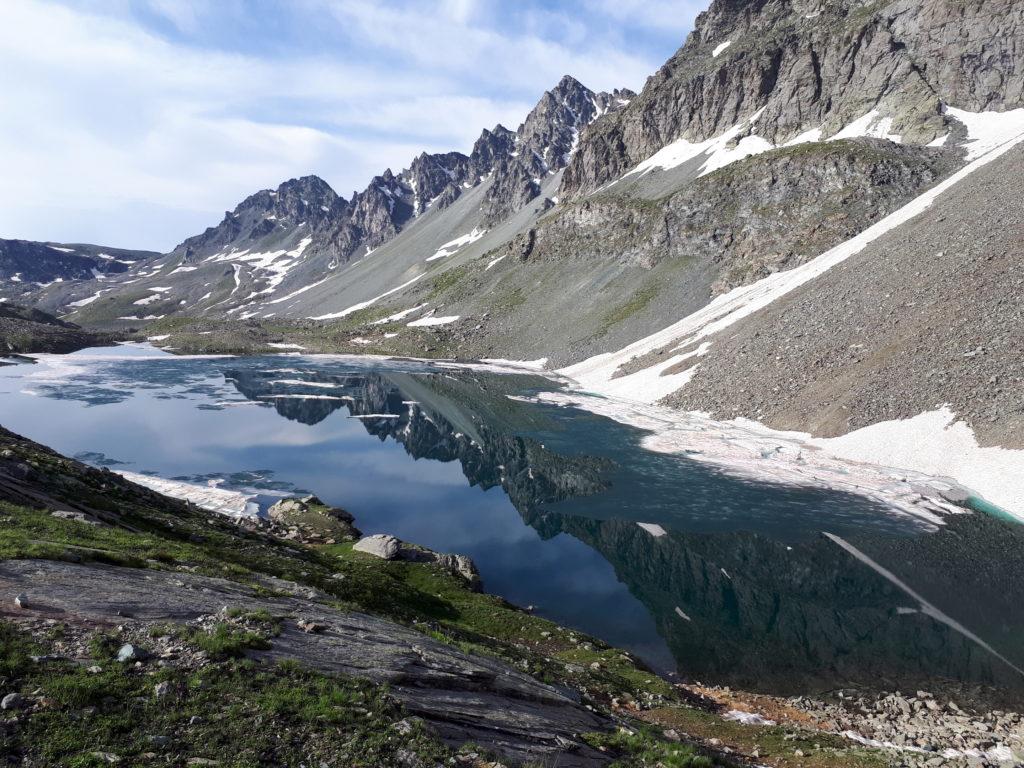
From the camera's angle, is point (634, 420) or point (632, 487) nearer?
point (632, 487)

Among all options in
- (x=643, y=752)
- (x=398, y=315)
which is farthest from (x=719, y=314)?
(x=398, y=315)

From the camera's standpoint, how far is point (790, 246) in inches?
4277

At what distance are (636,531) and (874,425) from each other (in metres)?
27.4

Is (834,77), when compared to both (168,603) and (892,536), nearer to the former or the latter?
(892,536)

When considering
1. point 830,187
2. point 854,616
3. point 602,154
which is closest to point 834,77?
point 830,187

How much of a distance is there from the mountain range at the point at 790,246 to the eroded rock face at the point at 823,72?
1.67 ft

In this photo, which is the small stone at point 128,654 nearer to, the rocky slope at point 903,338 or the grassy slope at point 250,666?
the grassy slope at point 250,666

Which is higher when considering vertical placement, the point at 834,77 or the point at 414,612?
the point at 834,77

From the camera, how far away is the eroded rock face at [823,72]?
117m

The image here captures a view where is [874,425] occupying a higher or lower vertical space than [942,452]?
higher

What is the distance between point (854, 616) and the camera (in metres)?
27.8

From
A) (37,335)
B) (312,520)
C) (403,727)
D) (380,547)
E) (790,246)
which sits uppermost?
(790,246)

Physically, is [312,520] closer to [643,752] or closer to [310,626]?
[310,626]

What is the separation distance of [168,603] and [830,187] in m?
132
